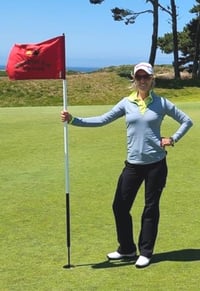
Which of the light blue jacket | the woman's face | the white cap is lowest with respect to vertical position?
the light blue jacket

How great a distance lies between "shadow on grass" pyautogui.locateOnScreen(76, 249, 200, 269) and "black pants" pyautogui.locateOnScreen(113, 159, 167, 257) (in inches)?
7.7

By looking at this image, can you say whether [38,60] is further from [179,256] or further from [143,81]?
[179,256]

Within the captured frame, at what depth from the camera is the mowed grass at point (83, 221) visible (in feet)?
16.9

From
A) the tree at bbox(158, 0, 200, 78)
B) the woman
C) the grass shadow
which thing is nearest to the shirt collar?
the woman

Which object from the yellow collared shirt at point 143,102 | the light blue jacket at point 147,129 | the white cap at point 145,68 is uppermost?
→ the white cap at point 145,68

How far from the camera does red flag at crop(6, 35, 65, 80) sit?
17.2 ft

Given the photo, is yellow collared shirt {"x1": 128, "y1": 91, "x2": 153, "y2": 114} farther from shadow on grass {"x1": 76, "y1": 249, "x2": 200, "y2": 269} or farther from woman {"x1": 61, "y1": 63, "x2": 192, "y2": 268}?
shadow on grass {"x1": 76, "y1": 249, "x2": 200, "y2": 269}

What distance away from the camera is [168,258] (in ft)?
18.6

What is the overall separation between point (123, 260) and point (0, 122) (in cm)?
1330

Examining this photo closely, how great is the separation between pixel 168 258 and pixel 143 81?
5.57ft

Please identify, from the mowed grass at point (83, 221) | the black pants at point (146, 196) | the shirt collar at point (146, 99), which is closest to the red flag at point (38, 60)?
the shirt collar at point (146, 99)

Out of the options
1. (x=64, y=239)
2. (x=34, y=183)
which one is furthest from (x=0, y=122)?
(x=64, y=239)

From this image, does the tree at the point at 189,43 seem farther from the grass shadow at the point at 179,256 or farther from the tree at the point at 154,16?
the grass shadow at the point at 179,256

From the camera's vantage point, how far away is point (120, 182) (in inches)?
219
